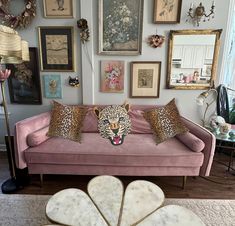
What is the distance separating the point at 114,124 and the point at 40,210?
1000mm

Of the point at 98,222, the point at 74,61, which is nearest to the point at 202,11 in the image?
the point at 74,61

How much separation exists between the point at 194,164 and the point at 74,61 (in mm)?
1851

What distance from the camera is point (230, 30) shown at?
2.35 meters

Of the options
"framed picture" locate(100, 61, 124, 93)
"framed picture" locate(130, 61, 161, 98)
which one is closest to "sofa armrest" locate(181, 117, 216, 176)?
"framed picture" locate(130, 61, 161, 98)

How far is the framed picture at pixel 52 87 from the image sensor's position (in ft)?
8.13

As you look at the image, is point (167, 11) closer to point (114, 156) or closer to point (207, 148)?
point (207, 148)

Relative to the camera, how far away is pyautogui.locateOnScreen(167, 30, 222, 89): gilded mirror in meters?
2.30

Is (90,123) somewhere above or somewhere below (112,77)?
below

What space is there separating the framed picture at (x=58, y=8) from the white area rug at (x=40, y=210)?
207 centimetres

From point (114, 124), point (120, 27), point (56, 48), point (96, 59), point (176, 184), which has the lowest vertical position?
point (176, 184)

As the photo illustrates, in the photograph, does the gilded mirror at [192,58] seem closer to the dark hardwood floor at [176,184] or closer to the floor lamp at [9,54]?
the dark hardwood floor at [176,184]

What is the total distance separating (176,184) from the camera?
1.98 metres

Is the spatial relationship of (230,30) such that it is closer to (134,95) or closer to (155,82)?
(155,82)

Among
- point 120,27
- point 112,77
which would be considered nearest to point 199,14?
point 120,27
